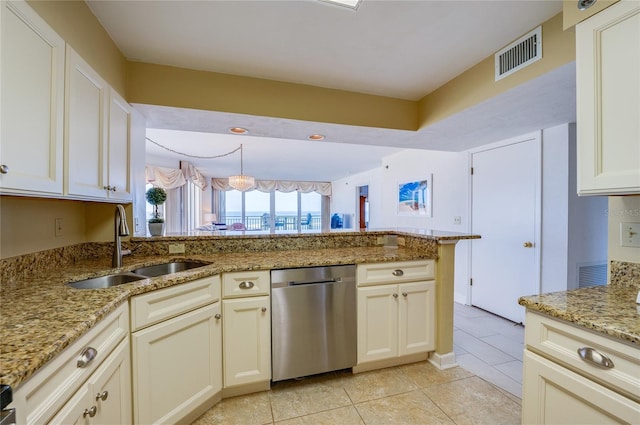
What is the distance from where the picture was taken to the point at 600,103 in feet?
3.63

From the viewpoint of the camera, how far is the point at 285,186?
10016 mm

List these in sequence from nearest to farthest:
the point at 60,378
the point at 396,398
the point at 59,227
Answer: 1. the point at 60,378
2. the point at 59,227
3. the point at 396,398

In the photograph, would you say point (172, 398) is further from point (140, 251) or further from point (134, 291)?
point (140, 251)

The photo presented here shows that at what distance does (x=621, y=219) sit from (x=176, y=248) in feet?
8.92

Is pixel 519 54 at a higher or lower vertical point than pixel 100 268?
higher

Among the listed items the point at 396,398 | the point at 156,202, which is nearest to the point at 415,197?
the point at 396,398

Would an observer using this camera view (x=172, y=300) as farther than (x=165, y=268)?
No

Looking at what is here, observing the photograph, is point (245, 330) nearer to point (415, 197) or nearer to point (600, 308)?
point (600, 308)

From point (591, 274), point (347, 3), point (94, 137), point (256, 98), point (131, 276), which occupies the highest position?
point (347, 3)

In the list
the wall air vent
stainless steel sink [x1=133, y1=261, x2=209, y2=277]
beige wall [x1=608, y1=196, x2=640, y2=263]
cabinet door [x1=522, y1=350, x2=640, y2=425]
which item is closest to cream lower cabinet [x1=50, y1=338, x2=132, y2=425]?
stainless steel sink [x1=133, y1=261, x2=209, y2=277]

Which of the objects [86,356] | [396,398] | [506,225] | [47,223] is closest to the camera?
[86,356]

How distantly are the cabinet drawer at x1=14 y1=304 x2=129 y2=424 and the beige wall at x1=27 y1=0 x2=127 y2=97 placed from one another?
4.20ft

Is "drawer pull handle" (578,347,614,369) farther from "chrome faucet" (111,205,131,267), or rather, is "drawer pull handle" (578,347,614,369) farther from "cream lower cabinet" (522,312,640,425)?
"chrome faucet" (111,205,131,267)

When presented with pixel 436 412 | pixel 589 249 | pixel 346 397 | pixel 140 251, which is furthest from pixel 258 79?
pixel 589 249
